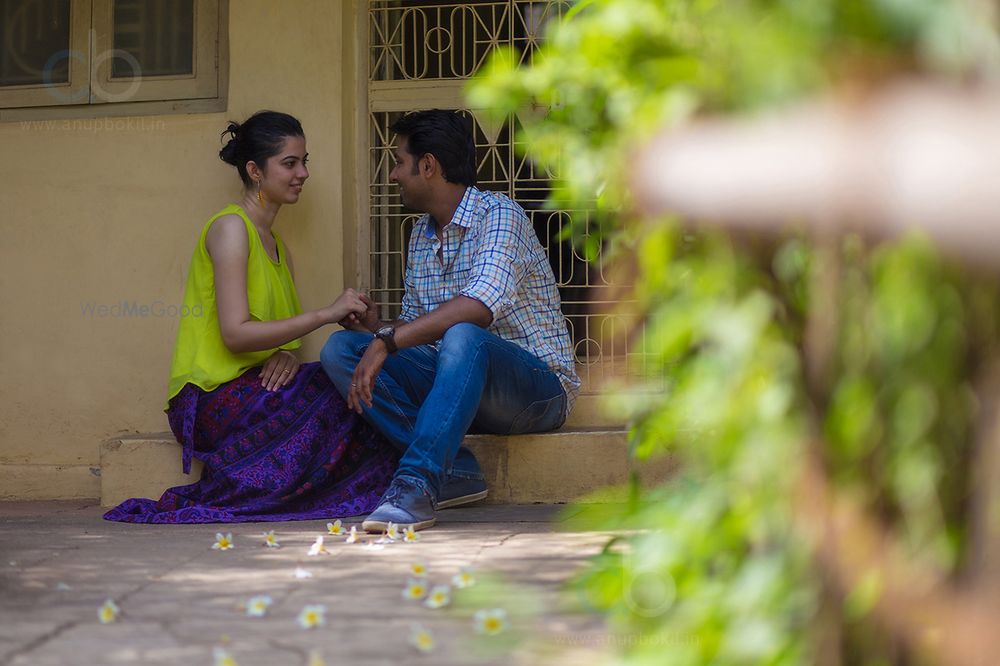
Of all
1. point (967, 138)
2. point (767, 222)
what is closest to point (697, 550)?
point (767, 222)

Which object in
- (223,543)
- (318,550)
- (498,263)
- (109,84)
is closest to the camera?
(318,550)

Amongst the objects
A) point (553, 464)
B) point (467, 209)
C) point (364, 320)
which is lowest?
point (553, 464)

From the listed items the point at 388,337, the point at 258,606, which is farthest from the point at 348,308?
the point at 258,606

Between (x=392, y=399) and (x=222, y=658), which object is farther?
(x=392, y=399)

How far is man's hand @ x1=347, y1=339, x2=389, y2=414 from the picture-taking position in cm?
382

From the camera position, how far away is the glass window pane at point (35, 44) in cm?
489

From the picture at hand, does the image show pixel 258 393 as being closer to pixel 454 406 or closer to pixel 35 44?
pixel 454 406

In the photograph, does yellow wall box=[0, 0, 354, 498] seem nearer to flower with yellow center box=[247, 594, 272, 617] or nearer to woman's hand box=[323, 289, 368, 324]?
woman's hand box=[323, 289, 368, 324]

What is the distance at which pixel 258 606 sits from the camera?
7.70ft

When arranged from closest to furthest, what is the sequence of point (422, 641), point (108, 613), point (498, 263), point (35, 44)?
point (422, 641) → point (108, 613) → point (498, 263) → point (35, 44)

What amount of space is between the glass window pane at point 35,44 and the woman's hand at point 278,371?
5.26 ft

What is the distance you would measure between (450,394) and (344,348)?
52 cm

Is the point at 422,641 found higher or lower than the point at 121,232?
lower

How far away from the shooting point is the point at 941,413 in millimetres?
1355
